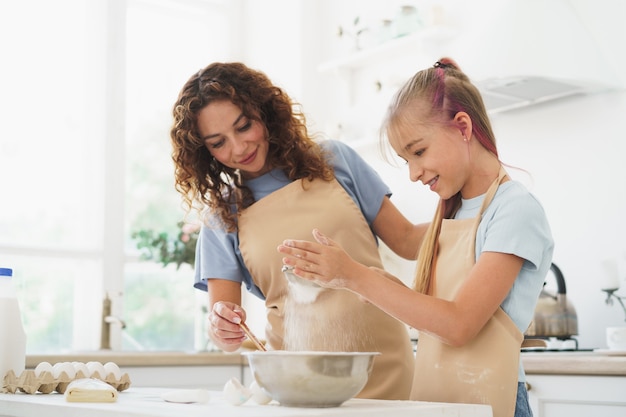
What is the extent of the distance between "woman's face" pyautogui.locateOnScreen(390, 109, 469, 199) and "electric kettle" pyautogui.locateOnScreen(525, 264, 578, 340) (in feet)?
3.90

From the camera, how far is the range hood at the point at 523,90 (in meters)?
2.63

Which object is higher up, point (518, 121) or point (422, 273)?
point (518, 121)

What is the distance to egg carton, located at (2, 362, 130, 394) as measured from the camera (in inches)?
57.8

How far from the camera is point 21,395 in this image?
145 centimetres

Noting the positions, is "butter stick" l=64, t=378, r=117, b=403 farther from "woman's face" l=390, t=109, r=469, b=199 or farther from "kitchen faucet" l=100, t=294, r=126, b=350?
"kitchen faucet" l=100, t=294, r=126, b=350

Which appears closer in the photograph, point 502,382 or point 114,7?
point 502,382

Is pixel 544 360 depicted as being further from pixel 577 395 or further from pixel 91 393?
pixel 91 393

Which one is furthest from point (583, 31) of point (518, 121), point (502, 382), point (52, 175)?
point (52, 175)

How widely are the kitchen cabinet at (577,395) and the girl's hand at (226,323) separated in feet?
3.18

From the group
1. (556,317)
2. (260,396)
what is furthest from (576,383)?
(260,396)

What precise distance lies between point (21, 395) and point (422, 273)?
739mm

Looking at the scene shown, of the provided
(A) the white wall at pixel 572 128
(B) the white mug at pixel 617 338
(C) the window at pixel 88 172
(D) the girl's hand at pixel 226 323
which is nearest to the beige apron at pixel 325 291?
(D) the girl's hand at pixel 226 323

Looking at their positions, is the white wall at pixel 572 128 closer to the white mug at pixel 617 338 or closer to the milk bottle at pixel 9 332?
the white mug at pixel 617 338

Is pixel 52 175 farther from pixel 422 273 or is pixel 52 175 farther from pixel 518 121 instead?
pixel 422 273
